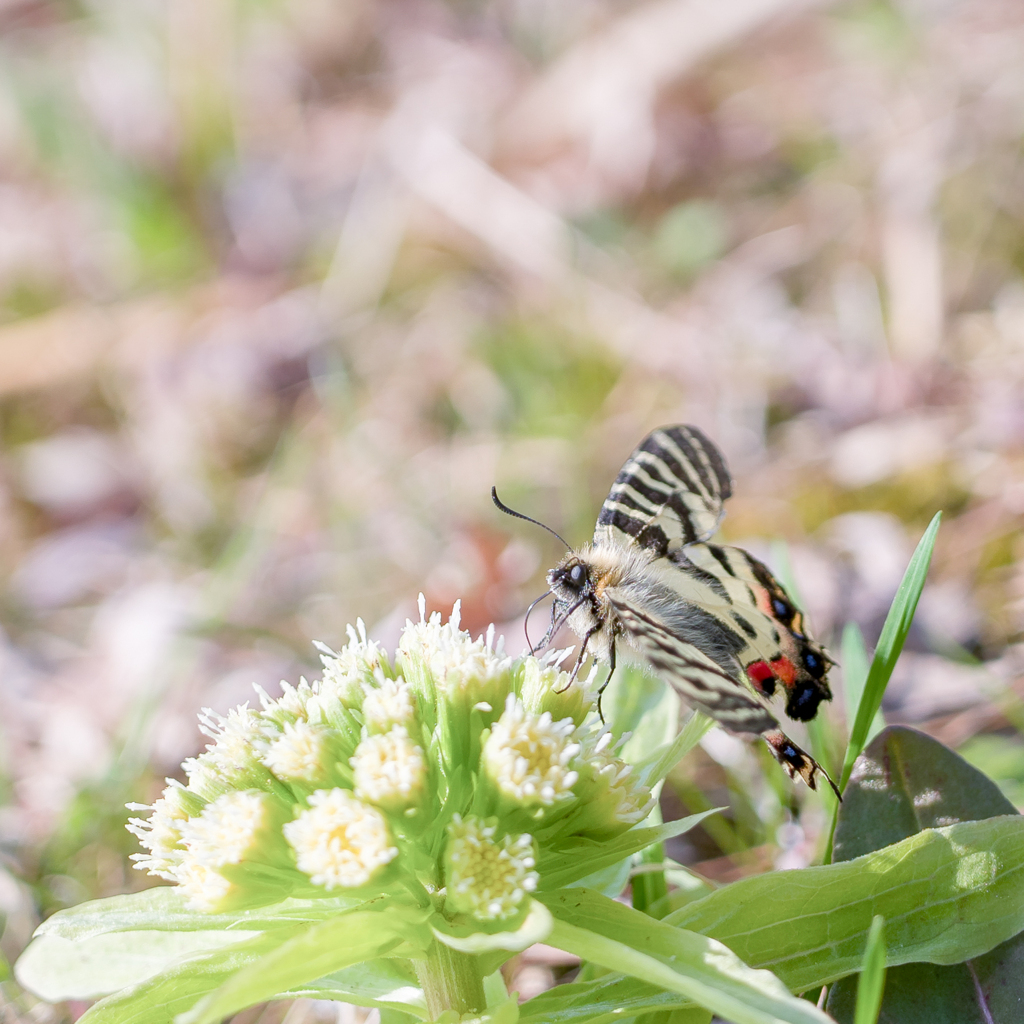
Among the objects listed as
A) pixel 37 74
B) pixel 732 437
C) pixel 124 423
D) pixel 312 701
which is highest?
pixel 37 74

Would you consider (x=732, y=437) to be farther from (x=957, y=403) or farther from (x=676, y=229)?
(x=676, y=229)

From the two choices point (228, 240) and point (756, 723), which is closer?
point (756, 723)

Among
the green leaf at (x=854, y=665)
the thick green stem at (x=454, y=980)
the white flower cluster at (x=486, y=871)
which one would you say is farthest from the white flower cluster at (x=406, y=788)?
the green leaf at (x=854, y=665)

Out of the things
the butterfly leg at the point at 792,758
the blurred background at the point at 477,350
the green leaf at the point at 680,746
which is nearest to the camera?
the butterfly leg at the point at 792,758

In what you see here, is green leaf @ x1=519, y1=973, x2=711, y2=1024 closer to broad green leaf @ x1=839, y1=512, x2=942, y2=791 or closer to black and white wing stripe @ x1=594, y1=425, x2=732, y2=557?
broad green leaf @ x1=839, y1=512, x2=942, y2=791

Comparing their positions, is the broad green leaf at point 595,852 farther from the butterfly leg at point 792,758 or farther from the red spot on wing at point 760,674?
the red spot on wing at point 760,674

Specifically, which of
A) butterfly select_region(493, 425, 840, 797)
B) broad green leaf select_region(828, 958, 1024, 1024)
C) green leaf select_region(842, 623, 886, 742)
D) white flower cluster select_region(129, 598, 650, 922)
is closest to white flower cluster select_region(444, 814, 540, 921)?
white flower cluster select_region(129, 598, 650, 922)

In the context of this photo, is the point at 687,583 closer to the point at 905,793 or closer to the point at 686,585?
the point at 686,585

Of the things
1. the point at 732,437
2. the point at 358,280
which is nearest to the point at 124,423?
the point at 358,280
